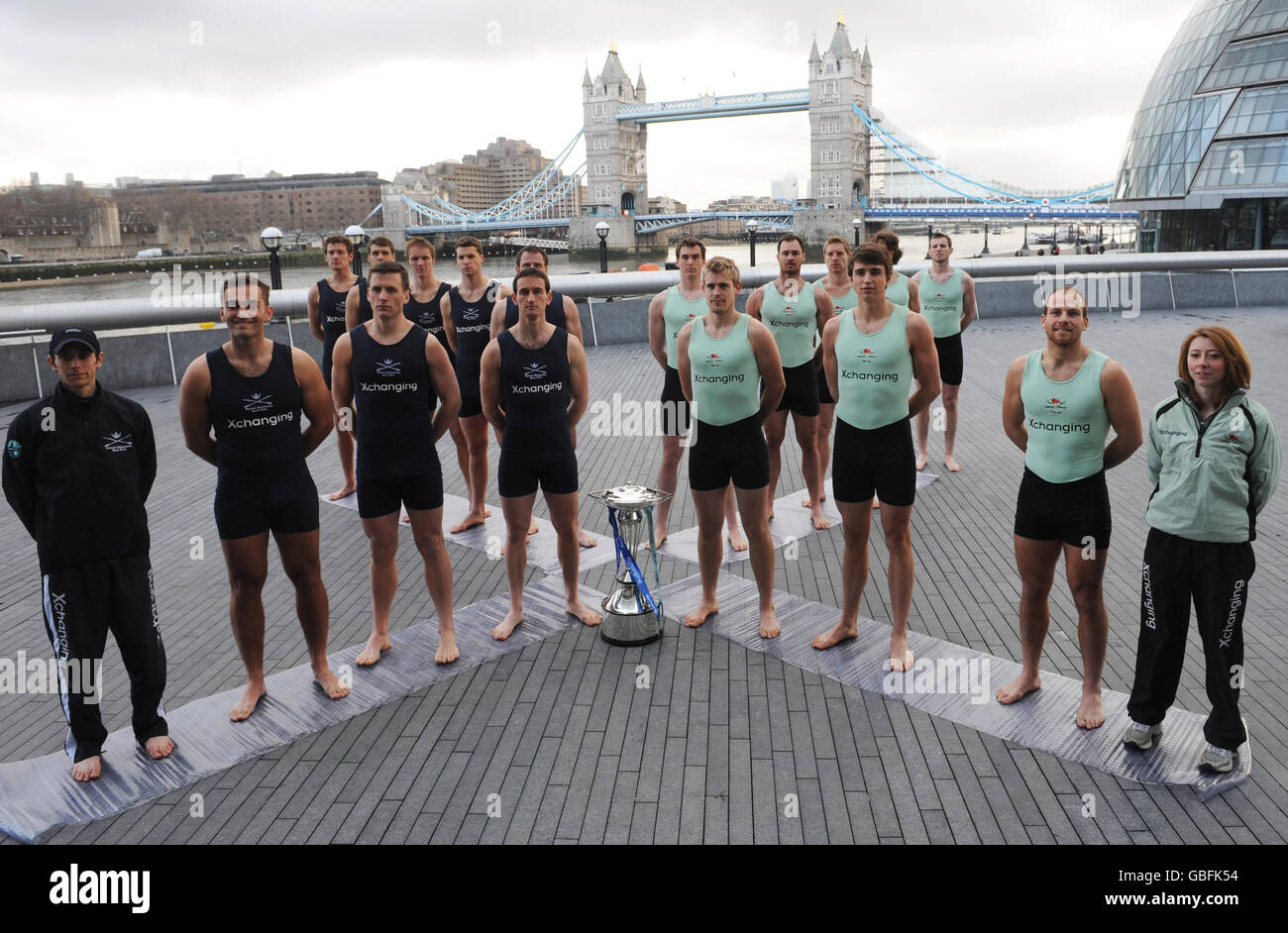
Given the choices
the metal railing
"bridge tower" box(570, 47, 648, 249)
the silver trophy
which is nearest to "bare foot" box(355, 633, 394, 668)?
the silver trophy

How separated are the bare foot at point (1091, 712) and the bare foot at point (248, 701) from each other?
3702mm

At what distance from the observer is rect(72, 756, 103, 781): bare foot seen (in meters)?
3.95

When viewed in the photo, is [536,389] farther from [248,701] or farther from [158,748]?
[158,748]

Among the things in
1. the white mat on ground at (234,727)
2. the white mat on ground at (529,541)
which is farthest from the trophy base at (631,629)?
the white mat on ground at (529,541)

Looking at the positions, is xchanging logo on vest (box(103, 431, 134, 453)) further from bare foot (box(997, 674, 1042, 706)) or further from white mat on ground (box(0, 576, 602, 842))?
bare foot (box(997, 674, 1042, 706))

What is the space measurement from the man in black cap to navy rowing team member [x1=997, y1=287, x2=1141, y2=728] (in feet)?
11.9

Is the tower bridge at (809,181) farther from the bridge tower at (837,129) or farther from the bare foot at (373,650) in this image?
the bare foot at (373,650)

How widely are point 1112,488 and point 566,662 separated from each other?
16.9 ft

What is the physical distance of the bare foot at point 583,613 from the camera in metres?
5.51

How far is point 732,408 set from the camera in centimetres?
516

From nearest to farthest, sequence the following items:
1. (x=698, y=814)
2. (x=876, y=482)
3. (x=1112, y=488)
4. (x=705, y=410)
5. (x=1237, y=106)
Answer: (x=698, y=814), (x=876, y=482), (x=705, y=410), (x=1112, y=488), (x=1237, y=106)
